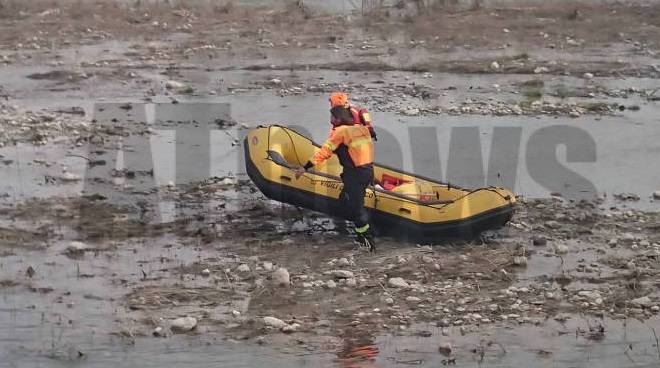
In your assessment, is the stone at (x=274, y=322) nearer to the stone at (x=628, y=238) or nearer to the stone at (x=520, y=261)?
the stone at (x=520, y=261)

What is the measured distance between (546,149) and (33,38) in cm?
1242

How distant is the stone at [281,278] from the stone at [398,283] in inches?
36.6

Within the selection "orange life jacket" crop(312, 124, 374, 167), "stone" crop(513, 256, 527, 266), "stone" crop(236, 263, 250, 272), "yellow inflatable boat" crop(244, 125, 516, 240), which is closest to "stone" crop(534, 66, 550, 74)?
"yellow inflatable boat" crop(244, 125, 516, 240)

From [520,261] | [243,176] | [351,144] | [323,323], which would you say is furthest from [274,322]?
[243,176]

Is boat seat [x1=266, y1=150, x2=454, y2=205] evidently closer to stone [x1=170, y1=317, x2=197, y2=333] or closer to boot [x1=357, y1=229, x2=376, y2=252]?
boot [x1=357, y1=229, x2=376, y2=252]

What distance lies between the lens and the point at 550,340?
354 inches

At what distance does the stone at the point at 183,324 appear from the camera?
9.00 metres

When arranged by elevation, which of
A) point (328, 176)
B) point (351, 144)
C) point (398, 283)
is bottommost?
point (398, 283)

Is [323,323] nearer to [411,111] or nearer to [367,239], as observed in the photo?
[367,239]

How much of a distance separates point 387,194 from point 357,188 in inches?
14.7

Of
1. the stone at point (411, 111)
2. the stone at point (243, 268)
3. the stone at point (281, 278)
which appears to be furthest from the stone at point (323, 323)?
the stone at point (411, 111)

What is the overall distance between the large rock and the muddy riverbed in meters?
0.02

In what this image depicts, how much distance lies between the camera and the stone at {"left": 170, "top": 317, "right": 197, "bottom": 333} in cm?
900

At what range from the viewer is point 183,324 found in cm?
902
